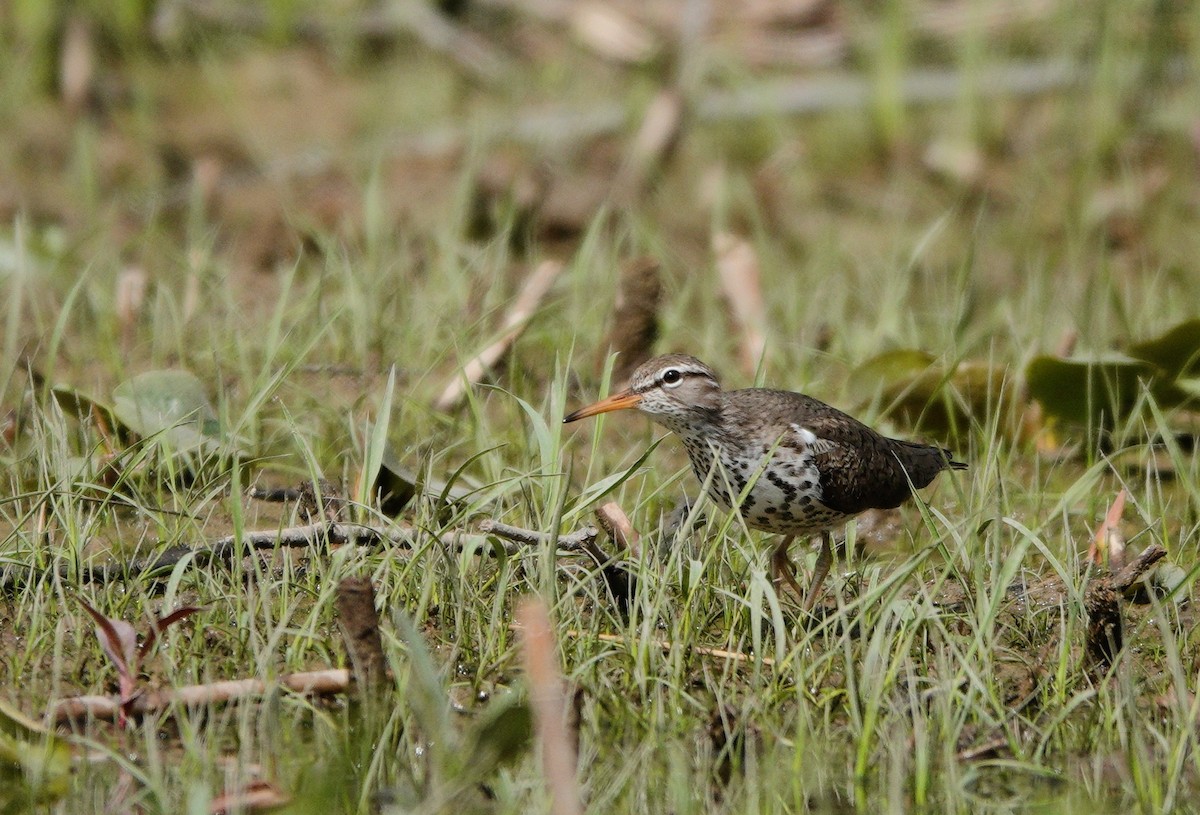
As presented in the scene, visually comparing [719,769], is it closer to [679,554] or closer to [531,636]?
[679,554]

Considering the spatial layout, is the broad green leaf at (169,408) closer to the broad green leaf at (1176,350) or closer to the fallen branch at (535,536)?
the fallen branch at (535,536)

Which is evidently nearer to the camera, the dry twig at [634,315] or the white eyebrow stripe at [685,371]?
the white eyebrow stripe at [685,371]

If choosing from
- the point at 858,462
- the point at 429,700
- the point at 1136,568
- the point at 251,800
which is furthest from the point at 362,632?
the point at 1136,568

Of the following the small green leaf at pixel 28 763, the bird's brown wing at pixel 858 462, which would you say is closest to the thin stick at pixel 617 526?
the bird's brown wing at pixel 858 462

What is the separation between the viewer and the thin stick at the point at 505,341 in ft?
19.4

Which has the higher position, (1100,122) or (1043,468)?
(1100,122)

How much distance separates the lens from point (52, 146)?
8.76 metres

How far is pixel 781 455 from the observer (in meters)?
4.77

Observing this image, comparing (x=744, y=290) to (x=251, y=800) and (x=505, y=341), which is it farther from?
(x=251, y=800)

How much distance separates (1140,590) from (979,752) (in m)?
1.32

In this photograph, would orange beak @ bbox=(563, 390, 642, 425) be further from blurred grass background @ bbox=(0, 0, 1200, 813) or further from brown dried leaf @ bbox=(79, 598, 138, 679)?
brown dried leaf @ bbox=(79, 598, 138, 679)

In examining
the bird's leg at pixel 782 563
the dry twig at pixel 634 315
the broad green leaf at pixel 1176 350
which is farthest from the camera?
the dry twig at pixel 634 315

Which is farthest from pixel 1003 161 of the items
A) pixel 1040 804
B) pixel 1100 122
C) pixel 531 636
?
pixel 531 636

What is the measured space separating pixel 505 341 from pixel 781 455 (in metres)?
1.68
